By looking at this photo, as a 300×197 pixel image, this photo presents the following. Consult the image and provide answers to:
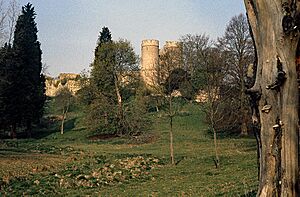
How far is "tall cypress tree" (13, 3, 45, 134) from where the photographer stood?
45209 millimetres

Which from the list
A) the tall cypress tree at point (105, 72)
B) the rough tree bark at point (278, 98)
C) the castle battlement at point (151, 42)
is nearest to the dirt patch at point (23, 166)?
the rough tree bark at point (278, 98)

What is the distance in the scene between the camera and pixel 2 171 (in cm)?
1681

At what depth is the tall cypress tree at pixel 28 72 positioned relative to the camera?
1780 inches

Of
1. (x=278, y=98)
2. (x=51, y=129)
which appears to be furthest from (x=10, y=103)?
(x=278, y=98)

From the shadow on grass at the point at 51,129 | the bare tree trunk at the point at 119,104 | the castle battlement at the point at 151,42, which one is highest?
the castle battlement at the point at 151,42

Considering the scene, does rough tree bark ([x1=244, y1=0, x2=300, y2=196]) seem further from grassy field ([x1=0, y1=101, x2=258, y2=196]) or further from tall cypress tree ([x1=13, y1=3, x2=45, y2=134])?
tall cypress tree ([x1=13, y1=3, x2=45, y2=134])

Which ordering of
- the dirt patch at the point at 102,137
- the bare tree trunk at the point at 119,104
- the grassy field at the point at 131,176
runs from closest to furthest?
1. the grassy field at the point at 131,176
2. the dirt patch at the point at 102,137
3. the bare tree trunk at the point at 119,104

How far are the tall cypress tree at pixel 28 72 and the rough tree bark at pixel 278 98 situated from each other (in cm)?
4222

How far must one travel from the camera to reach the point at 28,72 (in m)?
46.3

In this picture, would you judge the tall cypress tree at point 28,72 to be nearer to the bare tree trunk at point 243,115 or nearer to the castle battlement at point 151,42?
the bare tree trunk at point 243,115

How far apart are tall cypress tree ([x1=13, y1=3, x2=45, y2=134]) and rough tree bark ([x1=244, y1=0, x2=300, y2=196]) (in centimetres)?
4222

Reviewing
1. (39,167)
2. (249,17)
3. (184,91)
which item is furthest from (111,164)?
(184,91)

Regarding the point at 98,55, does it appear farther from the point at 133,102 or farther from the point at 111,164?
the point at 111,164

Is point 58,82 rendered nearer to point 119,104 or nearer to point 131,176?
point 119,104
